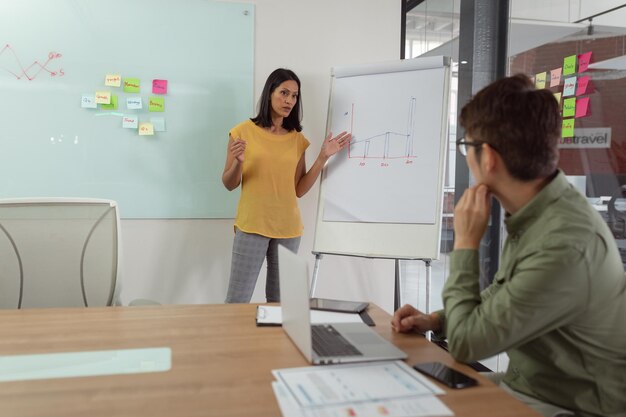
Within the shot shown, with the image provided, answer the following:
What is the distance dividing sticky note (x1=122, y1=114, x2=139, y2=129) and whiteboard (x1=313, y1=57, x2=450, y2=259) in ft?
3.73

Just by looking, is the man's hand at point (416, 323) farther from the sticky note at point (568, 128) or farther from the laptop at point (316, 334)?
the sticky note at point (568, 128)

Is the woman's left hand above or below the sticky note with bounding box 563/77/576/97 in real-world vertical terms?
below

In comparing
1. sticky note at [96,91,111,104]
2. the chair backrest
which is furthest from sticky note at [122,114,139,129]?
the chair backrest

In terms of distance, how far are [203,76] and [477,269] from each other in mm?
2379

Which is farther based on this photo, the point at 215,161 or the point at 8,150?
the point at 215,161

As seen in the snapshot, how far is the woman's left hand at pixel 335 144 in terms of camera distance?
287 centimetres

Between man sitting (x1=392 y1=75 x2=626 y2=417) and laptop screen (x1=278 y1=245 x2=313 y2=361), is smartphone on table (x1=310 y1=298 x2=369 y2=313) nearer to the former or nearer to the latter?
laptop screen (x1=278 y1=245 x2=313 y2=361)

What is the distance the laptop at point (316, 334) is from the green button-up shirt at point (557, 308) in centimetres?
19

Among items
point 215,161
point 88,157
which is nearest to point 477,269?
point 215,161

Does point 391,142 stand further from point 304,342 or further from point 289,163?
point 304,342

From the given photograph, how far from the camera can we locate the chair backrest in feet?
6.49

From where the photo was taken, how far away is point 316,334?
1.29m

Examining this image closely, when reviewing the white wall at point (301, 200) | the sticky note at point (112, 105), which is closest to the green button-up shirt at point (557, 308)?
the white wall at point (301, 200)

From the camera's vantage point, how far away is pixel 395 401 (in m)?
0.93
